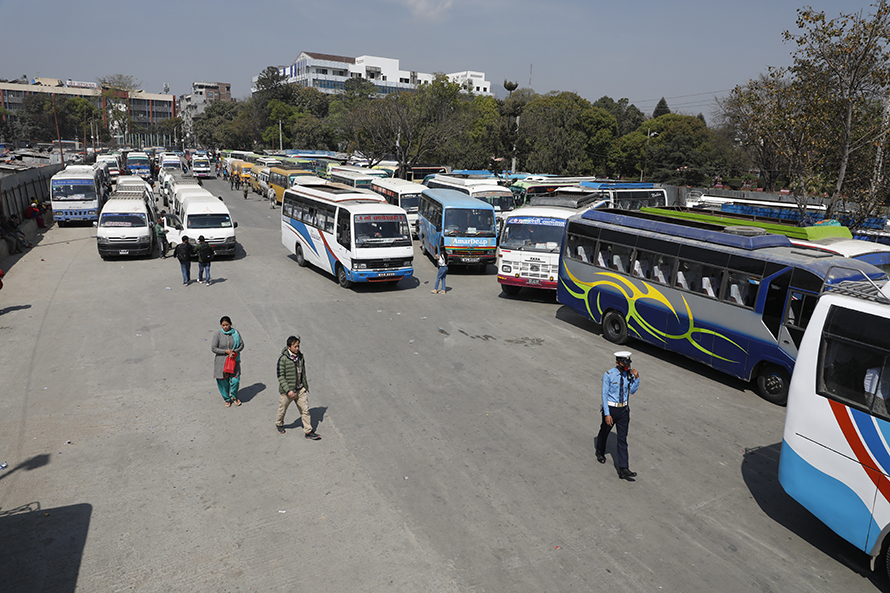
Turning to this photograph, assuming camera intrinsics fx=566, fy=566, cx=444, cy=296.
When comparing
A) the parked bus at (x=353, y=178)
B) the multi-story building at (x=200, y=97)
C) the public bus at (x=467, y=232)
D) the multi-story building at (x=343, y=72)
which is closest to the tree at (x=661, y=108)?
the multi-story building at (x=343, y=72)

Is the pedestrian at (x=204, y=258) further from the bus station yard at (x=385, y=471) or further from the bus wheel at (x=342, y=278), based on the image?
the bus wheel at (x=342, y=278)

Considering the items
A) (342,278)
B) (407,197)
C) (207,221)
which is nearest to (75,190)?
(207,221)

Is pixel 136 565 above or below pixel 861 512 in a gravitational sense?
below

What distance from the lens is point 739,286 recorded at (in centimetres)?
1079

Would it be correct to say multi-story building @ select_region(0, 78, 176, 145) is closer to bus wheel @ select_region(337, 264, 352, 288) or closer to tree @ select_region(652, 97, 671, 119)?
tree @ select_region(652, 97, 671, 119)

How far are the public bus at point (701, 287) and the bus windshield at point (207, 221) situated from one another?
14192 mm

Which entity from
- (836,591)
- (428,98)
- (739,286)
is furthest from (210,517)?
(428,98)

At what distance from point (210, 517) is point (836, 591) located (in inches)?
267

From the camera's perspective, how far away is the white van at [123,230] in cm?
2134

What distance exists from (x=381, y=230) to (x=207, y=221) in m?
8.41

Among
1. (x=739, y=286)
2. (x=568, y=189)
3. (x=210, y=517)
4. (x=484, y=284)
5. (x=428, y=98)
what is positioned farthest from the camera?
(x=428, y=98)

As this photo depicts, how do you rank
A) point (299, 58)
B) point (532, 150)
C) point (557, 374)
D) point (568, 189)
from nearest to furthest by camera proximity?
point (557, 374), point (568, 189), point (532, 150), point (299, 58)

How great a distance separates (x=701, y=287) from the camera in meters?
11.6

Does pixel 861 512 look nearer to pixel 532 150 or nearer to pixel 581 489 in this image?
pixel 581 489
